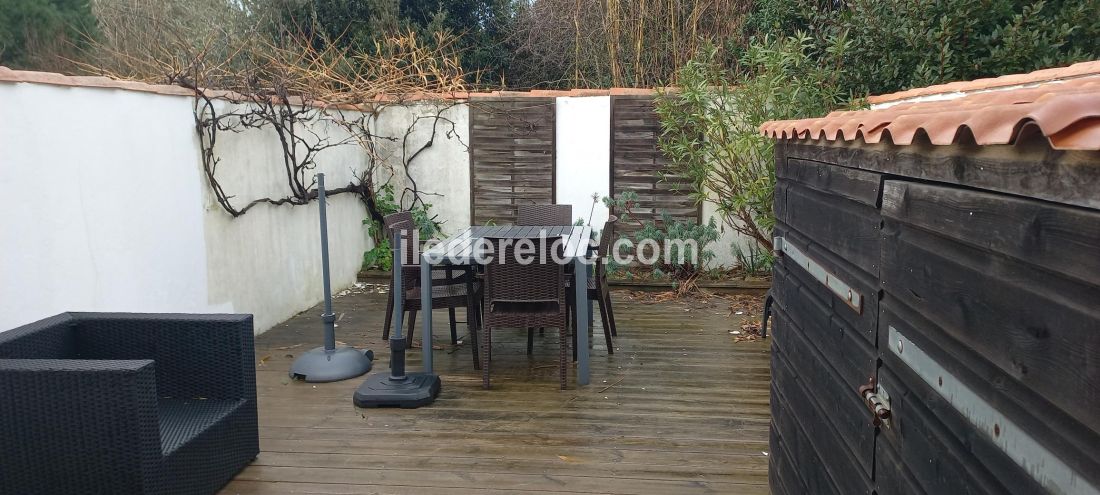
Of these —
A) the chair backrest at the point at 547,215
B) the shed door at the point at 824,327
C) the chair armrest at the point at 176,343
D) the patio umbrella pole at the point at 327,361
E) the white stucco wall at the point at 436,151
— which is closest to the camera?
the shed door at the point at 824,327

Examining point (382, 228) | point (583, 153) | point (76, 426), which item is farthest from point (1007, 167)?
point (382, 228)

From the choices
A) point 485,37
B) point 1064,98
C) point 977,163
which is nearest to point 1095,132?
point 1064,98

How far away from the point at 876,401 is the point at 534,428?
2124 mm

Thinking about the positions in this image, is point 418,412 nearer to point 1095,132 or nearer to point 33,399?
point 33,399

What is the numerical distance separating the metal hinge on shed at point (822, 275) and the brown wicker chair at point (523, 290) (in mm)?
1509

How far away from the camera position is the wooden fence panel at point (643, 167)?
22.6 ft

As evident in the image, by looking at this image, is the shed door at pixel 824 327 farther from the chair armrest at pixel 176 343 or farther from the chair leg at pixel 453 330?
the chair leg at pixel 453 330

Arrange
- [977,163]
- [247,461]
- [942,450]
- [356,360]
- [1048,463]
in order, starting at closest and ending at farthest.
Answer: [1048,463]
[977,163]
[942,450]
[247,461]
[356,360]

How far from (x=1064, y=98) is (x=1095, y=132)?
100mm

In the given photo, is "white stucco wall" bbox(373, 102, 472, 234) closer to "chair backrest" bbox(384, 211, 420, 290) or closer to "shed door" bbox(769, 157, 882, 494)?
"chair backrest" bbox(384, 211, 420, 290)

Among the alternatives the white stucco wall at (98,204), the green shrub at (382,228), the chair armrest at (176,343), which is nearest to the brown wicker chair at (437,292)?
the white stucco wall at (98,204)

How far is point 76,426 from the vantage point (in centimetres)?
231

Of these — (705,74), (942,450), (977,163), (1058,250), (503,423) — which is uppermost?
(705,74)

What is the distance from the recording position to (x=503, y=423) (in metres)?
3.59
